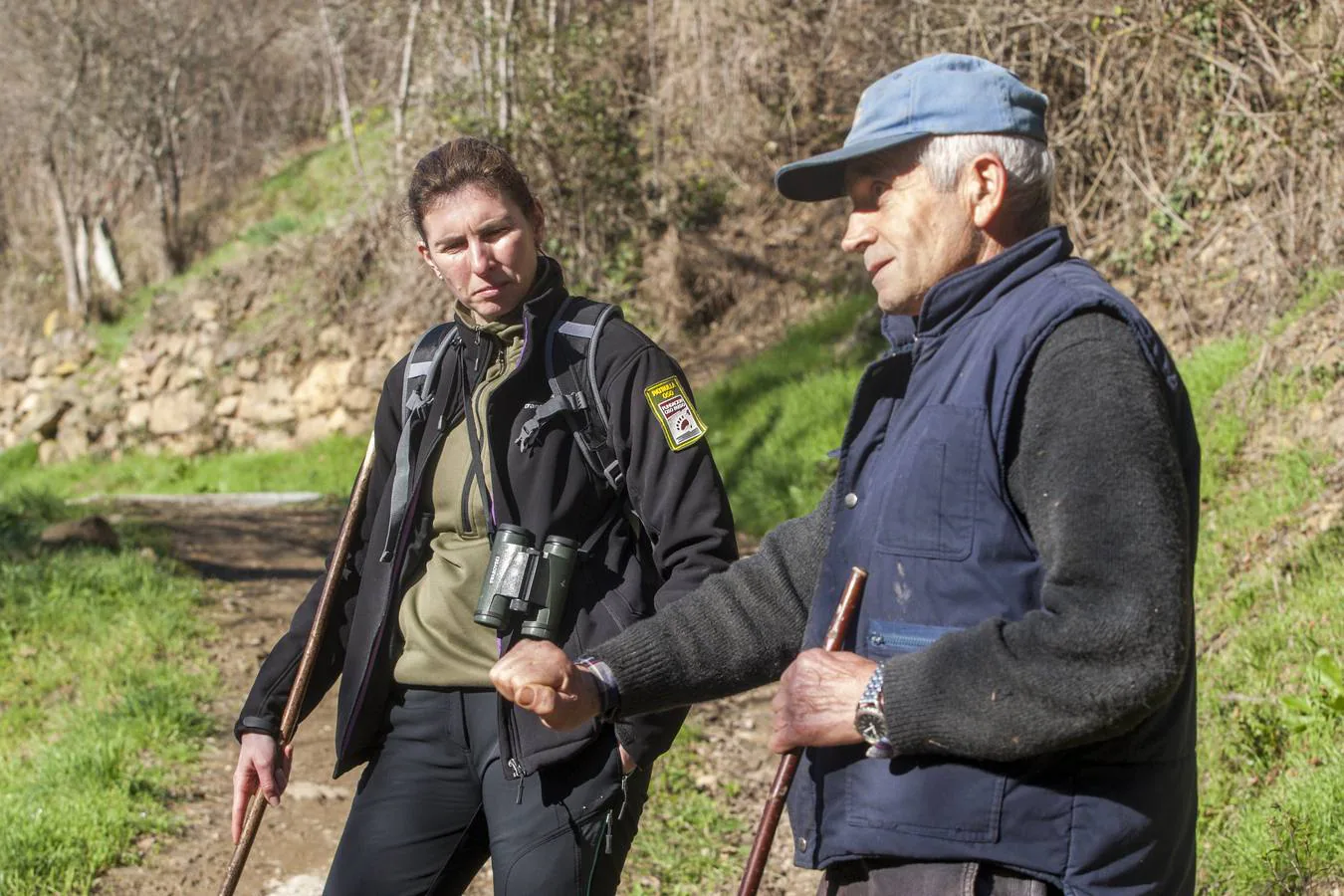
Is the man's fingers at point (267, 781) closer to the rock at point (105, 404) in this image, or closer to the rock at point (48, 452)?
the rock at point (105, 404)

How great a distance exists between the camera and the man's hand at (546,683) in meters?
1.89

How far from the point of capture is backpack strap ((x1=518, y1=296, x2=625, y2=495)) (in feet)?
8.43

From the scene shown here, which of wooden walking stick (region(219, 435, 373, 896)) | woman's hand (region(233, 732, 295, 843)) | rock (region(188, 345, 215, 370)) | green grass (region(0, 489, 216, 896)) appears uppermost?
wooden walking stick (region(219, 435, 373, 896))

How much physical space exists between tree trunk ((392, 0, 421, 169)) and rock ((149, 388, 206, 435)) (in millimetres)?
3954

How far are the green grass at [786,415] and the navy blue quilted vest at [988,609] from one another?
6022 mm

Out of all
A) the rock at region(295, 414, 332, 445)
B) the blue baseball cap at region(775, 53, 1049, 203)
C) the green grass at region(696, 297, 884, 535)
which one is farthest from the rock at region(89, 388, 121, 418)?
the blue baseball cap at region(775, 53, 1049, 203)

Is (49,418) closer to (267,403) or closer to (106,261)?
(267,403)

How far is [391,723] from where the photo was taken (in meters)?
2.63

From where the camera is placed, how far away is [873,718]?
1646 millimetres

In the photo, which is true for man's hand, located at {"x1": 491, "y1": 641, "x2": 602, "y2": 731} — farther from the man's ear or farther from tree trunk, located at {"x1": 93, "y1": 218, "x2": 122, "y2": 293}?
tree trunk, located at {"x1": 93, "y1": 218, "x2": 122, "y2": 293}

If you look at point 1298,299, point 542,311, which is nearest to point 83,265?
point 1298,299

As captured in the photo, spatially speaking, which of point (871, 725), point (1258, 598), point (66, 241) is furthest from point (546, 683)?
point (66, 241)

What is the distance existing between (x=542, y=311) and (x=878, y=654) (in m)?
1.22

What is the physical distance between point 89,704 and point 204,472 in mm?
10246
